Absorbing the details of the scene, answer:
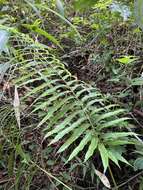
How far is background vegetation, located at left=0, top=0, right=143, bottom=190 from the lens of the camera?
1.39m

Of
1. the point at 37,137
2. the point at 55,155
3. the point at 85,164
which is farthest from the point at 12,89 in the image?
the point at 85,164

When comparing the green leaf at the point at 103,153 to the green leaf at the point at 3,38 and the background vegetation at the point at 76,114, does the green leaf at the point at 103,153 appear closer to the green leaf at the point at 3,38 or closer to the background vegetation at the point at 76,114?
the background vegetation at the point at 76,114

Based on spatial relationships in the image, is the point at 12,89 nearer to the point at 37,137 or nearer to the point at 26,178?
the point at 37,137

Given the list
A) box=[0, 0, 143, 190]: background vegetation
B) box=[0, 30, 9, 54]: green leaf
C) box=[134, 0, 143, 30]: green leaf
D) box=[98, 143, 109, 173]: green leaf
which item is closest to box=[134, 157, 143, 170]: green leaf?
box=[0, 0, 143, 190]: background vegetation

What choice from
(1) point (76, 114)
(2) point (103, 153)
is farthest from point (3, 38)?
(2) point (103, 153)

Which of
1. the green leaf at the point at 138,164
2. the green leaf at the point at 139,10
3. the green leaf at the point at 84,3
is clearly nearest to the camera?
the green leaf at the point at 139,10

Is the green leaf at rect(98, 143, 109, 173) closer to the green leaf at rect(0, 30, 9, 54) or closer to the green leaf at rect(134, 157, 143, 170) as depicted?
the green leaf at rect(134, 157, 143, 170)

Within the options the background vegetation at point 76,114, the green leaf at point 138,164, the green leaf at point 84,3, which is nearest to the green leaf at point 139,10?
the background vegetation at point 76,114

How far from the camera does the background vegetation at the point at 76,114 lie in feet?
4.56

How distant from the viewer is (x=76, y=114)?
4.82ft

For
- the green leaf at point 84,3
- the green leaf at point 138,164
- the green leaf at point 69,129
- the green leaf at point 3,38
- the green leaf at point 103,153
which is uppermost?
the green leaf at point 84,3

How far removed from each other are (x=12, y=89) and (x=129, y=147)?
0.68 meters

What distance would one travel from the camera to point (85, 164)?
1.48 meters

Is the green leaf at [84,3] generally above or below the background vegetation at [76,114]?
above
